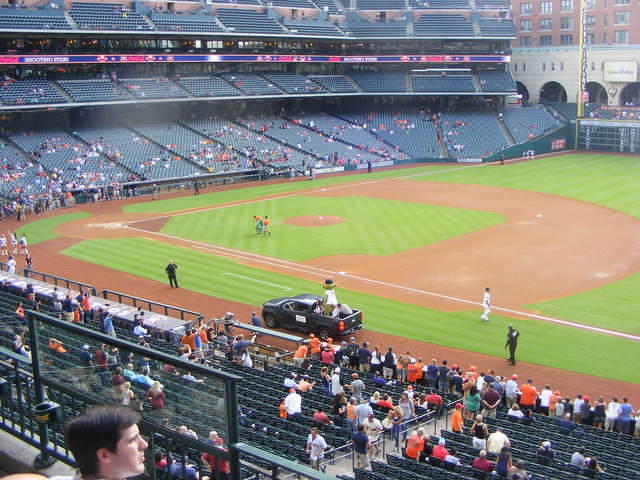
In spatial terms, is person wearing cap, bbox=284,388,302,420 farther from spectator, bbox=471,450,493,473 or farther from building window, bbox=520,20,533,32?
building window, bbox=520,20,533,32

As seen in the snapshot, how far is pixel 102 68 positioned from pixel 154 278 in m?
44.2

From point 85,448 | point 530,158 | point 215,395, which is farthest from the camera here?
point 530,158

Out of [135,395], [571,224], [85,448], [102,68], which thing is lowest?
[571,224]

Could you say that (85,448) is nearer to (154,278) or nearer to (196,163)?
(154,278)

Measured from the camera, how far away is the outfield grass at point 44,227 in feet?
149

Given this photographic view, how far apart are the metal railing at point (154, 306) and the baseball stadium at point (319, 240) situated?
1.49 ft

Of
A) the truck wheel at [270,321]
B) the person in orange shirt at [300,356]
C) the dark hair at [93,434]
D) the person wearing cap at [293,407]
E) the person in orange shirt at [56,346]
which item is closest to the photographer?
the dark hair at [93,434]

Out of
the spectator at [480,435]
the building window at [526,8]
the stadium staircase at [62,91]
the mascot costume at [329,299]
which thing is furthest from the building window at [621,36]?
the spectator at [480,435]

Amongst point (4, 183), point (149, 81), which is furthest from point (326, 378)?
point (149, 81)

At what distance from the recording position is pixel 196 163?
222ft

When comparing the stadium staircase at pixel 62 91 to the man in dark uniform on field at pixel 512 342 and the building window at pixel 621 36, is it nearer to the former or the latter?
the man in dark uniform on field at pixel 512 342

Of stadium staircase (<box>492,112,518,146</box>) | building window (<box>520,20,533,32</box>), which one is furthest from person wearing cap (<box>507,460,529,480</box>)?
building window (<box>520,20,533,32</box>)

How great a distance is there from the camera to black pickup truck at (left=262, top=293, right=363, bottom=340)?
2644cm

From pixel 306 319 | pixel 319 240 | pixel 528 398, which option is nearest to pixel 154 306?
pixel 306 319
